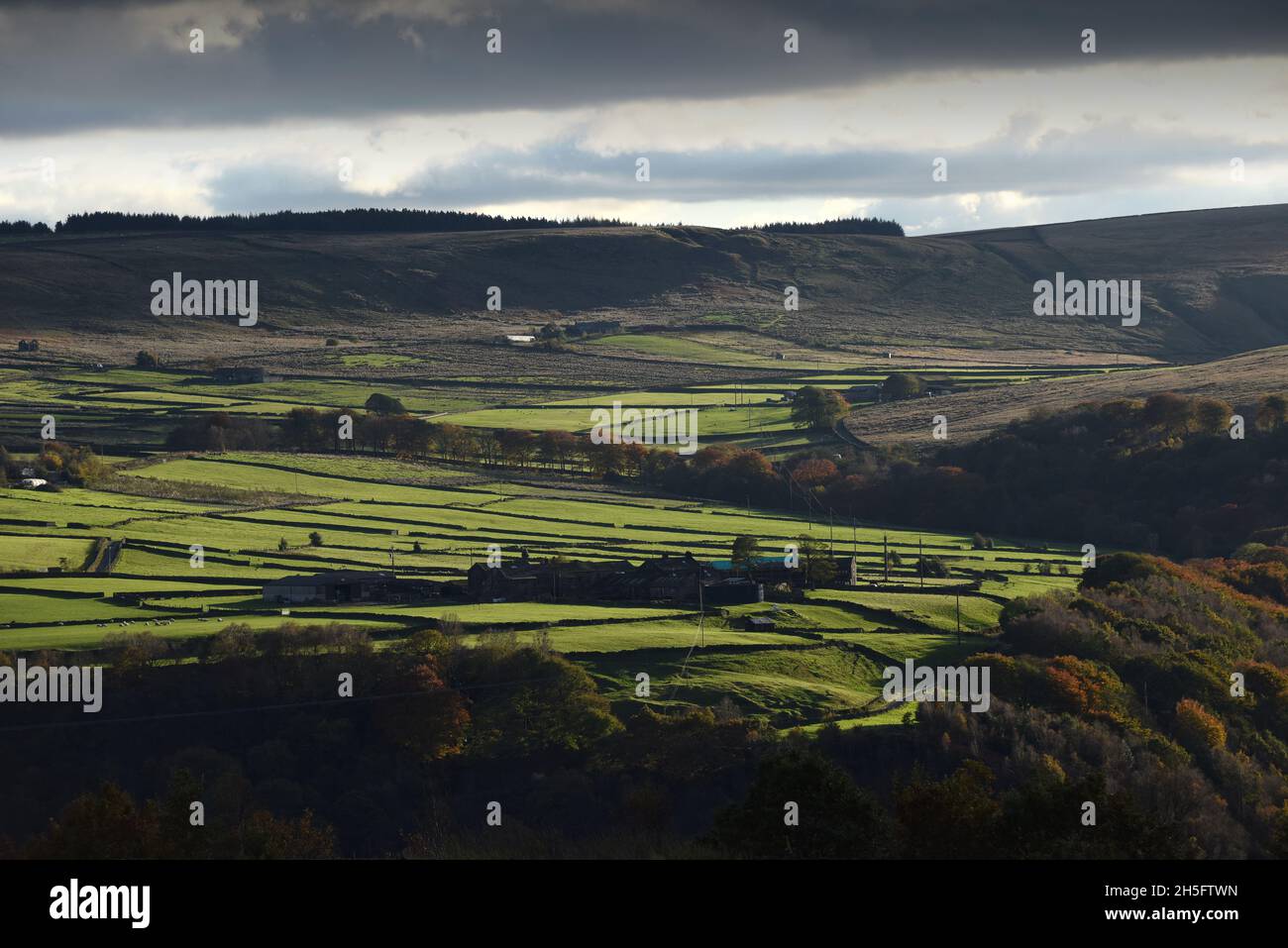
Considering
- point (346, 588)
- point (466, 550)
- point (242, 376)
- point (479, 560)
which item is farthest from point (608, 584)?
point (242, 376)

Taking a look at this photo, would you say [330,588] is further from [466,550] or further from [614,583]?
[466,550]

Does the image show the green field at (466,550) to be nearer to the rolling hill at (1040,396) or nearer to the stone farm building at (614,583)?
the stone farm building at (614,583)

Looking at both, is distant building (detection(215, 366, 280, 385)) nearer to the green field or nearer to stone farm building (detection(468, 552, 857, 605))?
the green field

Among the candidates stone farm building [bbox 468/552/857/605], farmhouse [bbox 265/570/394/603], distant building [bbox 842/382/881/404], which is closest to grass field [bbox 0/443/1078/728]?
farmhouse [bbox 265/570/394/603]

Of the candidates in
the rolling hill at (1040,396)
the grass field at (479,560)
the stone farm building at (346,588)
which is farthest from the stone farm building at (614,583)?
the rolling hill at (1040,396)

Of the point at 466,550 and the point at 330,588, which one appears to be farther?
the point at 466,550

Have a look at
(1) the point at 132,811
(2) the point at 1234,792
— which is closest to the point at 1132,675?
(2) the point at 1234,792

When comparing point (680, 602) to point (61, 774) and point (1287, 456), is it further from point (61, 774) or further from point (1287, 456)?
point (1287, 456)
